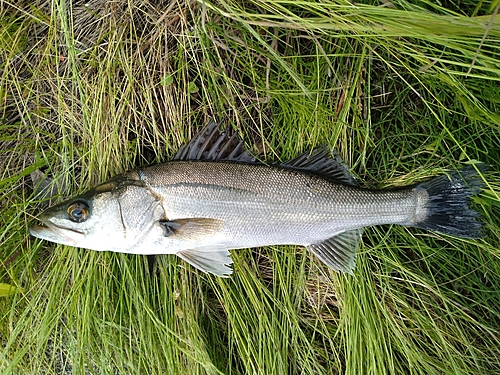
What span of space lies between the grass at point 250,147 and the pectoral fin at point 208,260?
171 millimetres

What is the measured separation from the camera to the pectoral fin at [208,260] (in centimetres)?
199

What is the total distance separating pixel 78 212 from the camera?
1.88 metres

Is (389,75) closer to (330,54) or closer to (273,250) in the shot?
(330,54)

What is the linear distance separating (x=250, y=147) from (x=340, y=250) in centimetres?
77

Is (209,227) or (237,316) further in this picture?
(237,316)

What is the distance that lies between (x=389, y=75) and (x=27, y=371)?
8.73ft

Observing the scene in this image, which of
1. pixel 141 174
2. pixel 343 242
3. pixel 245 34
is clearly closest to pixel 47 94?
pixel 141 174

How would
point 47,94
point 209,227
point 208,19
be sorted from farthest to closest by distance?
point 47,94 < point 208,19 < point 209,227

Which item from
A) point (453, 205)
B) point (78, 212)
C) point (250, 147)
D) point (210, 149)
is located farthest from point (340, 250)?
point (78, 212)

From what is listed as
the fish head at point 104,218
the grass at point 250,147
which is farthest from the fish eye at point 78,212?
the grass at point 250,147

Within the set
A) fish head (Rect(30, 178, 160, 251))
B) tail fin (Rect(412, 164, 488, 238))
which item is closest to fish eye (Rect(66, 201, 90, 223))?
fish head (Rect(30, 178, 160, 251))

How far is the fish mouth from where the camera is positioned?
1884 mm

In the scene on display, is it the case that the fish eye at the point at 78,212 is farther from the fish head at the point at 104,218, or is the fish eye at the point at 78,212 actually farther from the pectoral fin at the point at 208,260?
the pectoral fin at the point at 208,260

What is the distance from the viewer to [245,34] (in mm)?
2084
